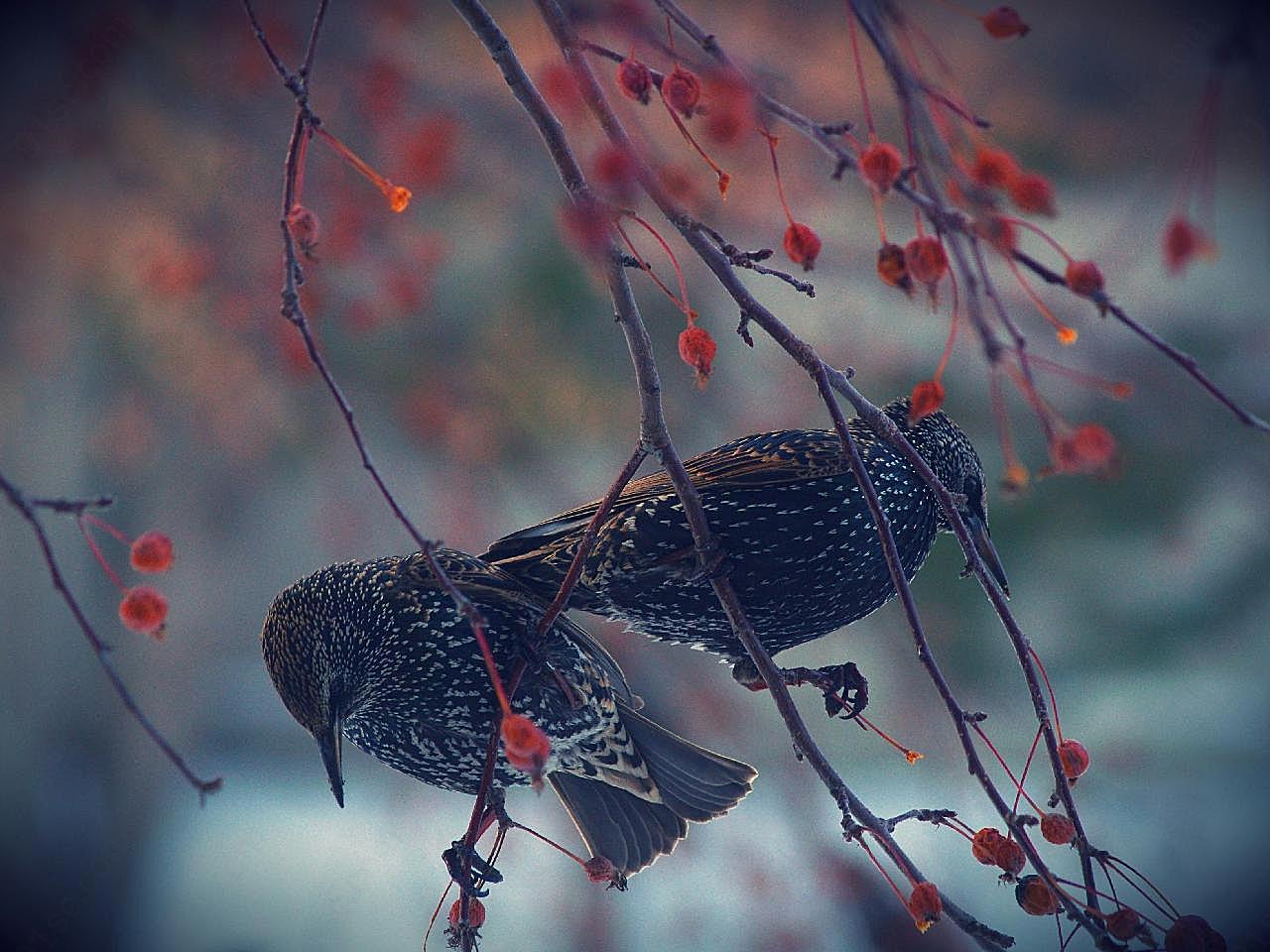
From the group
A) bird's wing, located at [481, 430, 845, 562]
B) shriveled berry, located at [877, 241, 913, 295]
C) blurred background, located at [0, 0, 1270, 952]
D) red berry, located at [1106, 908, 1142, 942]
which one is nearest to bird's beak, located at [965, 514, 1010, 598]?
bird's wing, located at [481, 430, 845, 562]

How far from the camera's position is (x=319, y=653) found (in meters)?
1.30

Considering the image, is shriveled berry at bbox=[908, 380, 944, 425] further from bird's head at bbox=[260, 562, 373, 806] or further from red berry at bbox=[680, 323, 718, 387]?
bird's head at bbox=[260, 562, 373, 806]

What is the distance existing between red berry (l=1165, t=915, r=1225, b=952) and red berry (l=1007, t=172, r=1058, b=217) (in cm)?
50

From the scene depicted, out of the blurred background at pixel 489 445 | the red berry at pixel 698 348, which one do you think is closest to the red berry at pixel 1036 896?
the red berry at pixel 698 348

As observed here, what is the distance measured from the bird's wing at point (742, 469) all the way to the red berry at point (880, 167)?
0.54 metres

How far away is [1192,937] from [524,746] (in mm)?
475

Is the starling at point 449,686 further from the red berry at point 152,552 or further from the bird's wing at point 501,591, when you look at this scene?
the red berry at point 152,552

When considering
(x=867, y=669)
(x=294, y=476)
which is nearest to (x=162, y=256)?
(x=294, y=476)

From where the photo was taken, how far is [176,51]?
236 centimetres

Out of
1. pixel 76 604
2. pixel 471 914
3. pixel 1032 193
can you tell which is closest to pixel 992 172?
pixel 1032 193

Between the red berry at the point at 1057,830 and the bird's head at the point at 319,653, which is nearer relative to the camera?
the red berry at the point at 1057,830

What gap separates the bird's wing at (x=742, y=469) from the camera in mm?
1244

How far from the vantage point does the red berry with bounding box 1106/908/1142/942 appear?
0.81m

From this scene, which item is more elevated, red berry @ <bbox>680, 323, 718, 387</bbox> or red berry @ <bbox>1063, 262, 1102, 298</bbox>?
red berry @ <bbox>680, 323, 718, 387</bbox>
